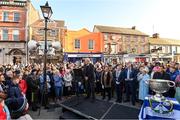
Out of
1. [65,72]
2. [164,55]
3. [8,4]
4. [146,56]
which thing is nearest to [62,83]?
[65,72]

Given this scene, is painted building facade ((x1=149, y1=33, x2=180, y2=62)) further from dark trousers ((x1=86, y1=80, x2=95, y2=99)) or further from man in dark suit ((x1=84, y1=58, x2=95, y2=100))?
man in dark suit ((x1=84, y1=58, x2=95, y2=100))

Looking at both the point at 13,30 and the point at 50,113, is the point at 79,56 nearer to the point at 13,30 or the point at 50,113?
the point at 13,30

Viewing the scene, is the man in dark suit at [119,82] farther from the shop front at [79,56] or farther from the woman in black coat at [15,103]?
the shop front at [79,56]

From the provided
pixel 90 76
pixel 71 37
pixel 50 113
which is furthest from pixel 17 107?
pixel 71 37

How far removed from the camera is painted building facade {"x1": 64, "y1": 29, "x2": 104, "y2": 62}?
1372 inches

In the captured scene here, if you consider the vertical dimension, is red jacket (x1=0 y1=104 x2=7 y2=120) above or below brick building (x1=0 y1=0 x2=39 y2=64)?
below

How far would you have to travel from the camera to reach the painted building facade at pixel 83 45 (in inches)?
1372

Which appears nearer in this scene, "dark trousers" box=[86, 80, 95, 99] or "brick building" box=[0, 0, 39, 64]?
"dark trousers" box=[86, 80, 95, 99]

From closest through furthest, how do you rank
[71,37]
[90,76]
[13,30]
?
[90,76] → [13,30] → [71,37]

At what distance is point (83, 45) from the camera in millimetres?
36375

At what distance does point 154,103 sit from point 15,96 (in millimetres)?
3412

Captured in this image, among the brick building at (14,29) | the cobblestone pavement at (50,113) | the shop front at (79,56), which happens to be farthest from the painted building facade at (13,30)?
the cobblestone pavement at (50,113)

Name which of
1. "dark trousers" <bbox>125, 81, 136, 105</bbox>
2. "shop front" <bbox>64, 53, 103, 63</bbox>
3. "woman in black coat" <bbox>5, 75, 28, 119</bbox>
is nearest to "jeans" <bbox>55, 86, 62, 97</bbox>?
"dark trousers" <bbox>125, 81, 136, 105</bbox>

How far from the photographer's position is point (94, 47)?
3709 cm
